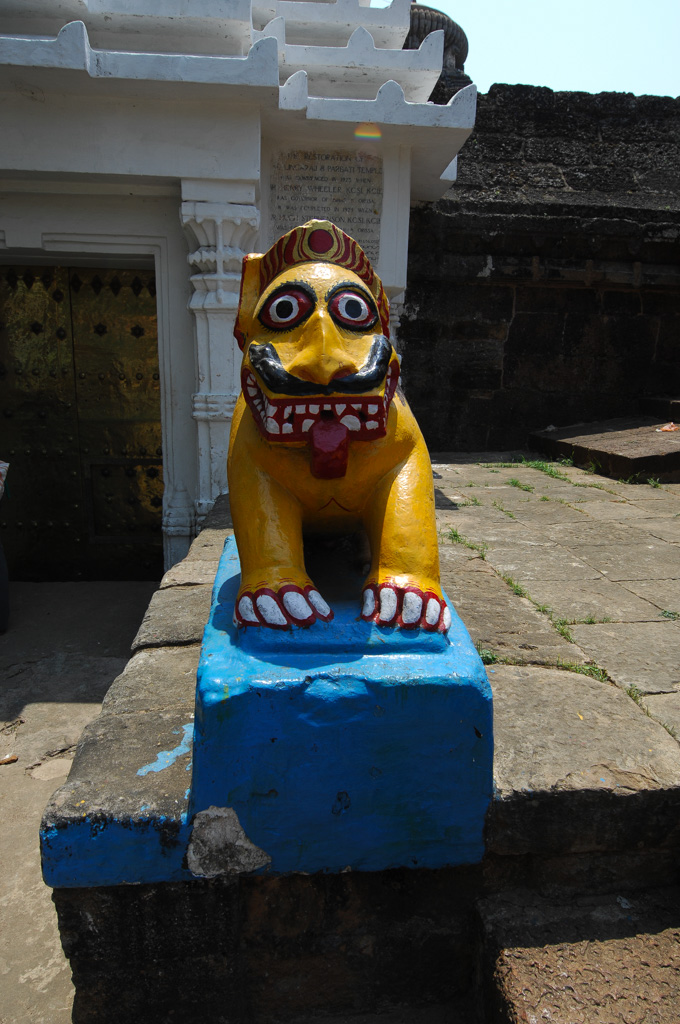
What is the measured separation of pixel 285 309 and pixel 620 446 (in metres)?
4.45

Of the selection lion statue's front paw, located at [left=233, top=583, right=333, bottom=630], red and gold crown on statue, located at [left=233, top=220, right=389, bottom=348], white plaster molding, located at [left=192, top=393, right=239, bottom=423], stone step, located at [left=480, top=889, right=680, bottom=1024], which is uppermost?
red and gold crown on statue, located at [left=233, top=220, right=389, bottom=348]

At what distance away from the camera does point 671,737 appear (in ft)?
5.47

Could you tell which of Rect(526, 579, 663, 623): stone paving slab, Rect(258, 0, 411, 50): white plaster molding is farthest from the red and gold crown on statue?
Rect(258, 0, 411, 50): white plaster molding

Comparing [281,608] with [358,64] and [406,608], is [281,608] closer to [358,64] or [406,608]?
[406,608]

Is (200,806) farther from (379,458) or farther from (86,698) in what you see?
(86,698)

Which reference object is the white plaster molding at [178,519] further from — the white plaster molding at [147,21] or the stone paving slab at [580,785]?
the stone paving slab at [580,785]

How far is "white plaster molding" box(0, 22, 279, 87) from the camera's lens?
325 cm

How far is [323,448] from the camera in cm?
147

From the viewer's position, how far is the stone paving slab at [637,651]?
2035mm

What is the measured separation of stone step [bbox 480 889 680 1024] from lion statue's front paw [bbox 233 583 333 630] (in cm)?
70

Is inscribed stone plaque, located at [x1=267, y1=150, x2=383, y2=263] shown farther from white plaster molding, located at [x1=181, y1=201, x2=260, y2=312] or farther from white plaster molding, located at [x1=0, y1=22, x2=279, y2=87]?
white plaster molding, located at [x1=0, y1=22, x2=279, y2=87]

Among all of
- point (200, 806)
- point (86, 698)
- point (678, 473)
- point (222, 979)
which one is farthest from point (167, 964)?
point (678, 473)

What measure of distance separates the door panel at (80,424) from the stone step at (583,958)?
4.28 metres

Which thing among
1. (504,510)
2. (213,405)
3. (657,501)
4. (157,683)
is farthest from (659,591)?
(213,405)
